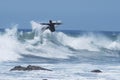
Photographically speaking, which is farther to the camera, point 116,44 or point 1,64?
point 116,44

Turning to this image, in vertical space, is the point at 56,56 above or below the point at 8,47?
below

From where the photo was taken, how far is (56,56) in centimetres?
3756

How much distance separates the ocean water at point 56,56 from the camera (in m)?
24.1

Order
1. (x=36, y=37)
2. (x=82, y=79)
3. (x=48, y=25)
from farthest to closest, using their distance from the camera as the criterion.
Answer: (x=36, y=37), (x=48, y=25), (x=82, y=79)

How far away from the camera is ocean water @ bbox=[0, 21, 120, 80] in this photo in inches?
950

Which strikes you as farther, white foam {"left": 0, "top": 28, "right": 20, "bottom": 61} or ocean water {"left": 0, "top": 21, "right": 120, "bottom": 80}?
white foam {"left": 0, "top": 28, "right": 20, "bottom": 61}

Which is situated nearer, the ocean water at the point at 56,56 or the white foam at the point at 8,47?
the ocean water at the point at 56,56

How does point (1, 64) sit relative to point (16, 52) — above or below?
below

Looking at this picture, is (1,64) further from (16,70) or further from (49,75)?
(49,75)

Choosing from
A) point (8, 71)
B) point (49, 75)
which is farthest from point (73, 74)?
point (8, 71)

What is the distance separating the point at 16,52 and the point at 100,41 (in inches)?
888

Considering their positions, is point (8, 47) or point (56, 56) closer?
point (56, 56)

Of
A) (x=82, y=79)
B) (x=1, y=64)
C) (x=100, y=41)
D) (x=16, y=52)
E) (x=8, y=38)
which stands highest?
(x=100, y=41)

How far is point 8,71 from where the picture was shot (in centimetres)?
2506
